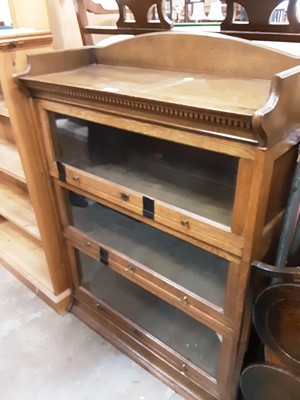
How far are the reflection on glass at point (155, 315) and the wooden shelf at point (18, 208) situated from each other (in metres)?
0.32

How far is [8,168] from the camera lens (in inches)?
59.1

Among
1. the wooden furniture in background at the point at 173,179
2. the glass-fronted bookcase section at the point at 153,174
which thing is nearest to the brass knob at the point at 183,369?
the wooden furniture in background at the point at 173,179

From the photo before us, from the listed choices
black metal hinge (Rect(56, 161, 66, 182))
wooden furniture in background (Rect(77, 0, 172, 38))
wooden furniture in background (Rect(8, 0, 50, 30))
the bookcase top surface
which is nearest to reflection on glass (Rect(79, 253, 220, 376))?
black metal hinge (Rect(56, 161, 66, 182))

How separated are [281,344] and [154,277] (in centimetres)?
44

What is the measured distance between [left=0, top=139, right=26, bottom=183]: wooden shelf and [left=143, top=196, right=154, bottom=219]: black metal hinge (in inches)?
25.3

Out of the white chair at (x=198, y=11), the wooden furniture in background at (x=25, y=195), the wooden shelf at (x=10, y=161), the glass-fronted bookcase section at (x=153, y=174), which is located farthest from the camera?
the white chair at (x=198, y=11)

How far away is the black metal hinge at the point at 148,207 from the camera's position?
99cm

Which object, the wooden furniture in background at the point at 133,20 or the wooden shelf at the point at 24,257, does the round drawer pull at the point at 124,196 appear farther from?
the wooden shelf at the point at 24,257

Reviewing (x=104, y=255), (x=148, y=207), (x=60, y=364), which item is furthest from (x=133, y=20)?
(x=60, y=364)

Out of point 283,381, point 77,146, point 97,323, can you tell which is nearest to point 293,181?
point 283,381

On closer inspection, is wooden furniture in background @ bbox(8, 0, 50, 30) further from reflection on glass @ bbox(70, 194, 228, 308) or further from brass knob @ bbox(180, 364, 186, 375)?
brass knob @ bbox(180, 364, 186, 375)

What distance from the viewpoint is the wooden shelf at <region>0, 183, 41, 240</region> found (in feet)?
5.27

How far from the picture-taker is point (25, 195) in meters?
1.87

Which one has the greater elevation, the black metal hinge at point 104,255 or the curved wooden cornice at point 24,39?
the curved wooden cornice at point 24,39
